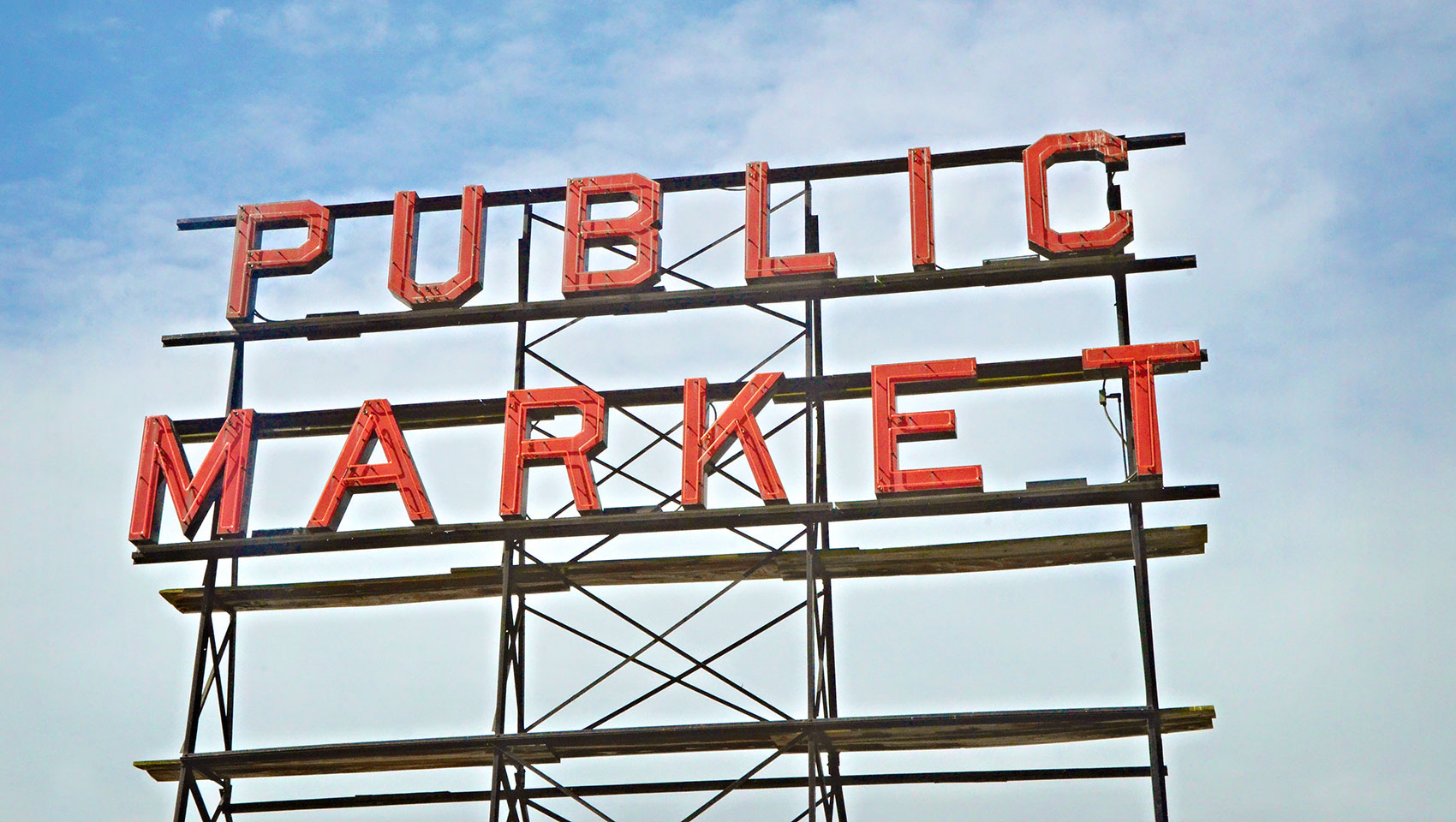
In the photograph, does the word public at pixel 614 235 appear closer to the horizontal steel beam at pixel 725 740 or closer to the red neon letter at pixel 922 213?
the red neon letter at pixel 922 213

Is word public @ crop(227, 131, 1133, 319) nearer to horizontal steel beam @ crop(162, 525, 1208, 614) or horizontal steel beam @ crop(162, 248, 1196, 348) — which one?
horizontal steel beam @ crop(162, 248, 1196, 348)

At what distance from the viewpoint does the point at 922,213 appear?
22.6 m

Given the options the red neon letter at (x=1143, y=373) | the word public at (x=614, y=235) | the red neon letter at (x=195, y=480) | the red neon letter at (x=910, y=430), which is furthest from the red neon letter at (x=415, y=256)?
the red neon letter at (x=1143, y=373)

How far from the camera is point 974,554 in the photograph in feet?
70.1

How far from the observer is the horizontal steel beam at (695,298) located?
22156 mm


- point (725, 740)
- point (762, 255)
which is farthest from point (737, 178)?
point (725, 740)

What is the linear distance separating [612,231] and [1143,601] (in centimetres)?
759

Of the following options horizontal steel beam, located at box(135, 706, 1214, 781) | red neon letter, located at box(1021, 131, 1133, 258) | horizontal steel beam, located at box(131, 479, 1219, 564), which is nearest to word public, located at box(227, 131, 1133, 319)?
red neon letter, located at box(1021, 131, 1133, 258)

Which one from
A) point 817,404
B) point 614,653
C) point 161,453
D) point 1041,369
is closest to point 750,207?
point 817,404

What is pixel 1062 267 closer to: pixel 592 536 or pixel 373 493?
pixel 592 536

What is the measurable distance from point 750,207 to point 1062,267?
3704 millimetres

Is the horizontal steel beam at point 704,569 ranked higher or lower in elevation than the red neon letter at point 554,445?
lower

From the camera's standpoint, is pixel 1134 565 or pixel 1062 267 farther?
→ pixel 1062 267

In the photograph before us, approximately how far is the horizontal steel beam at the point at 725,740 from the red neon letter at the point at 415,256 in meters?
5.46
